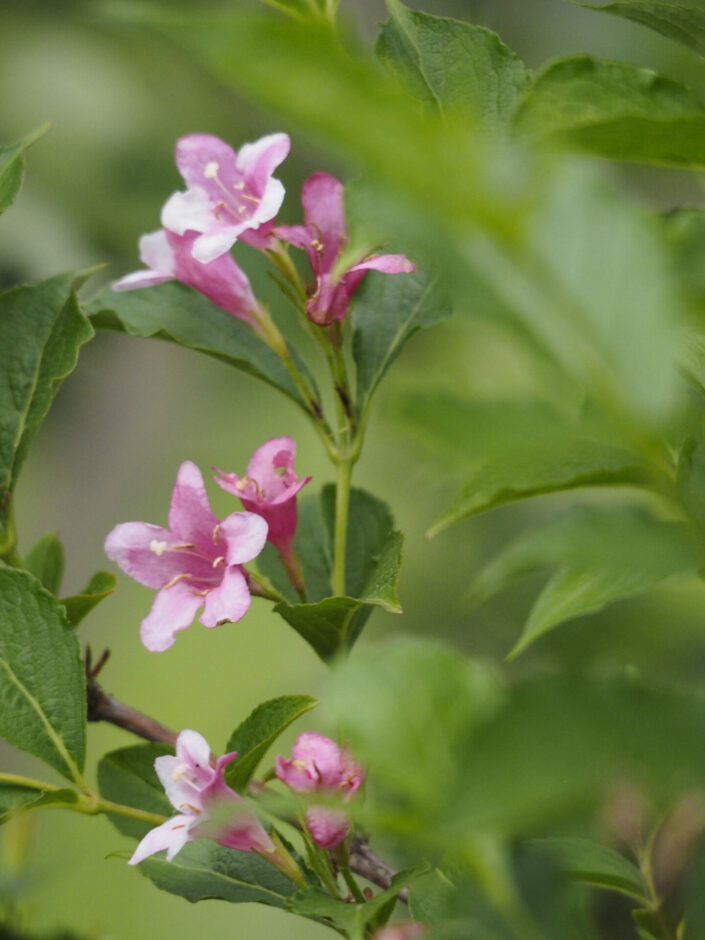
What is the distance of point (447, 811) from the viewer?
0.12 meters

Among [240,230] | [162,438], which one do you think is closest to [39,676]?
[240,230]

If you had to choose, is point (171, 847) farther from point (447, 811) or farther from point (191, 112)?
point (191, 112)

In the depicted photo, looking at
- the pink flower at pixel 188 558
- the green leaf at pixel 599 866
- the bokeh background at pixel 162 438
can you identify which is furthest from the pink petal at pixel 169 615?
the bokeh background at pixel 162 438

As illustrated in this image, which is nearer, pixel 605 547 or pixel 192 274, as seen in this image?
pixel 605 547

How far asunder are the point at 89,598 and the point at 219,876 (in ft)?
0.27

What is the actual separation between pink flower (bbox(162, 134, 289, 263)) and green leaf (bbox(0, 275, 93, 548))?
0.14ft

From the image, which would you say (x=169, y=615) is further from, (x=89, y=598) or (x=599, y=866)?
(x=599, y=866)

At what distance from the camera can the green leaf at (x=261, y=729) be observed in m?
0.26

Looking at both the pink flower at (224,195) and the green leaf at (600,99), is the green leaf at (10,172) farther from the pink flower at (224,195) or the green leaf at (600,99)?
the green leaf at (600,99)

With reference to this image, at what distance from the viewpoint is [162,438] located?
143cm

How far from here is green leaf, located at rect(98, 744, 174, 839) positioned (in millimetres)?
316

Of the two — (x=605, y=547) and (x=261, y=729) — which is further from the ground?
(x=605, y=547)

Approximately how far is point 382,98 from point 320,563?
0.76 feet

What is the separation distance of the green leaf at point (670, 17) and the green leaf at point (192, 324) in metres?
0.14
